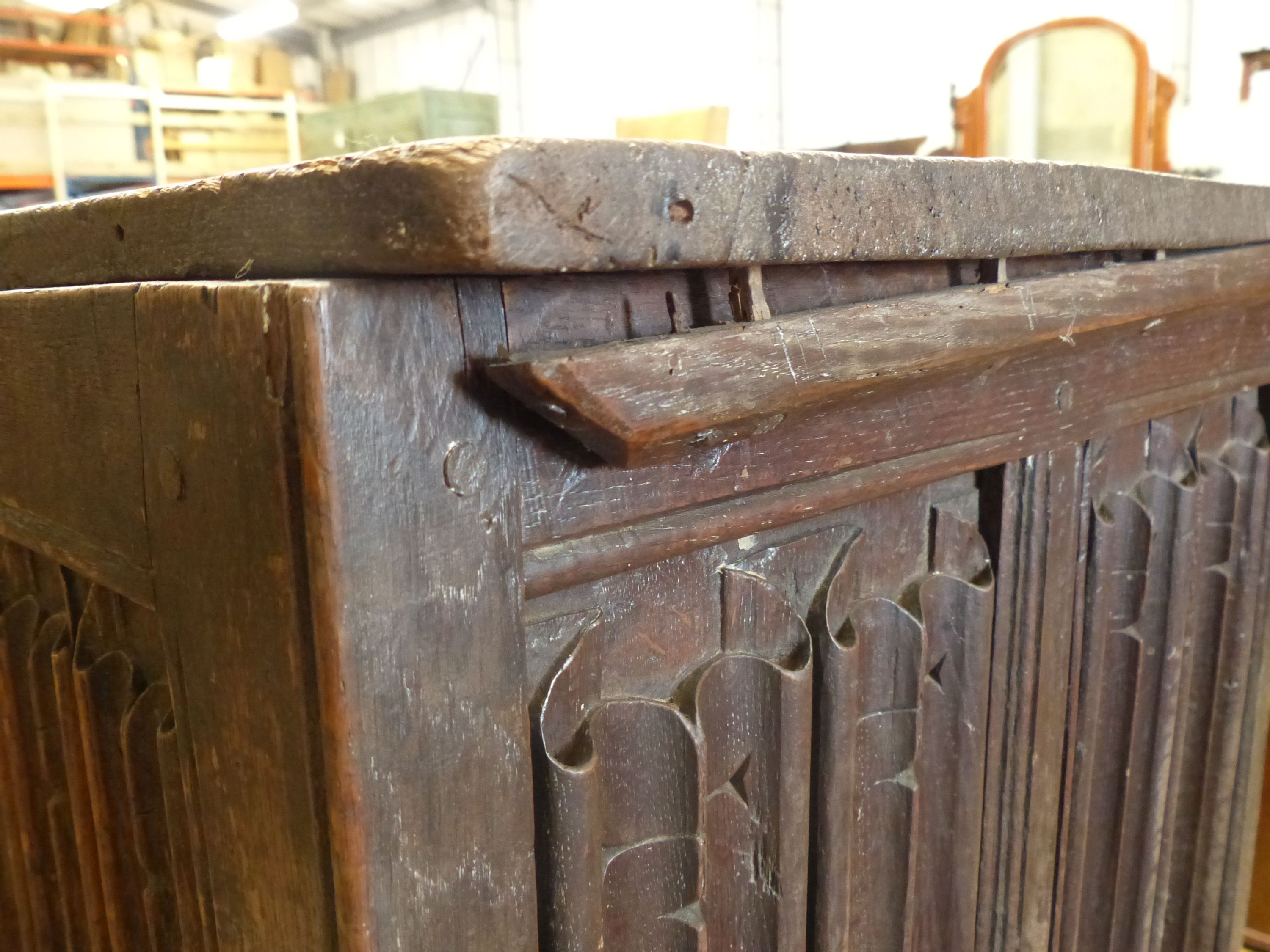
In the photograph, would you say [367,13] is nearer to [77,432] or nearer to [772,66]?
[772,66]

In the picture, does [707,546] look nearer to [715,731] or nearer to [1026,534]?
[715,731]

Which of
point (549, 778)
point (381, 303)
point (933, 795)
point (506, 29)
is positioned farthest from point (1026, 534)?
point (506, 29)

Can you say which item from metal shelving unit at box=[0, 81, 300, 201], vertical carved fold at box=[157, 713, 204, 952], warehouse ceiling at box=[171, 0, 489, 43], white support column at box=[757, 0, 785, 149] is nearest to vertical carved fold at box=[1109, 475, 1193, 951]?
vertical carved fold at box=[157, 713, 204, 952]

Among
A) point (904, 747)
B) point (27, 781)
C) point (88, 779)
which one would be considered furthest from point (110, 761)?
point (904, 747)

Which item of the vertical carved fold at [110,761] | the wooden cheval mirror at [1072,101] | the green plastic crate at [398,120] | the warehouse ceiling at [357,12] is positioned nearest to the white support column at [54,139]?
the green plastic crate at [398,120]

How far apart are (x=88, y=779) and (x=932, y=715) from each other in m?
0.58

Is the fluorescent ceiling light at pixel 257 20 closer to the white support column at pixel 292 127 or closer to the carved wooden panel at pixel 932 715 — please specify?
the white support column at pixel 292 127

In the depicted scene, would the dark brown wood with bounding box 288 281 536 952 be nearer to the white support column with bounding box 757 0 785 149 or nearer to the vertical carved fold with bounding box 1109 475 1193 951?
the vertical carved fold with bounding box 1109 475 1193 951

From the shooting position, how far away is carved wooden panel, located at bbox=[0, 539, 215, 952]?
1.88ft

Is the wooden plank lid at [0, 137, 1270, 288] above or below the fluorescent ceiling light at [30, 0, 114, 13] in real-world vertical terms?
below

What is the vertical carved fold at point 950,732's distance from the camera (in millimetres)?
711

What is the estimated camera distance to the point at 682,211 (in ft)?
1.42

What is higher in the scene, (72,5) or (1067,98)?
(72,5)

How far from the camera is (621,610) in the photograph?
530 millimetres
